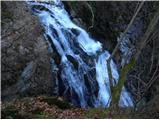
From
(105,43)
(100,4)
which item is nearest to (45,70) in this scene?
(105,43)

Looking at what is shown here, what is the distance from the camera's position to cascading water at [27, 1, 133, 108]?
13359mm

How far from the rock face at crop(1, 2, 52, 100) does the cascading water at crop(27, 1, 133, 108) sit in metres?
0.52

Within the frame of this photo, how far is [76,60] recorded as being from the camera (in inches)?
538

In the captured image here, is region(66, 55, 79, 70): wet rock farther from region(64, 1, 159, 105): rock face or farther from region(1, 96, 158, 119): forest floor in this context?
region(64, 1, 159, 105): rock face

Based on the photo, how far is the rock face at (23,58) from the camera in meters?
12.6

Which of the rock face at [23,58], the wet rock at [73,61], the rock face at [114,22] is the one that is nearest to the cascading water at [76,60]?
the wet rock at [73,61]

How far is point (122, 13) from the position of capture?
720 inches

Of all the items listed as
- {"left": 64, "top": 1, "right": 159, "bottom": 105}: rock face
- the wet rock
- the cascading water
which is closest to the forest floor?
the cascading water

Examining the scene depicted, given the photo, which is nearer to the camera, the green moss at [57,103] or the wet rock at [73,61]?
the green moss at [57,103]

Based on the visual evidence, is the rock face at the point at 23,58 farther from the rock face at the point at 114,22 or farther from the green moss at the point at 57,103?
the rock face at the point at 114,22

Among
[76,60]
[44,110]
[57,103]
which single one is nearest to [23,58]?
[76,60]

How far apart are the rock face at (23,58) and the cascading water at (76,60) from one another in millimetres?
522

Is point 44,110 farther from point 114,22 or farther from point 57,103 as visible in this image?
point 114,22

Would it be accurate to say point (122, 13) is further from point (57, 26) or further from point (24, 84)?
point (24, 84)
